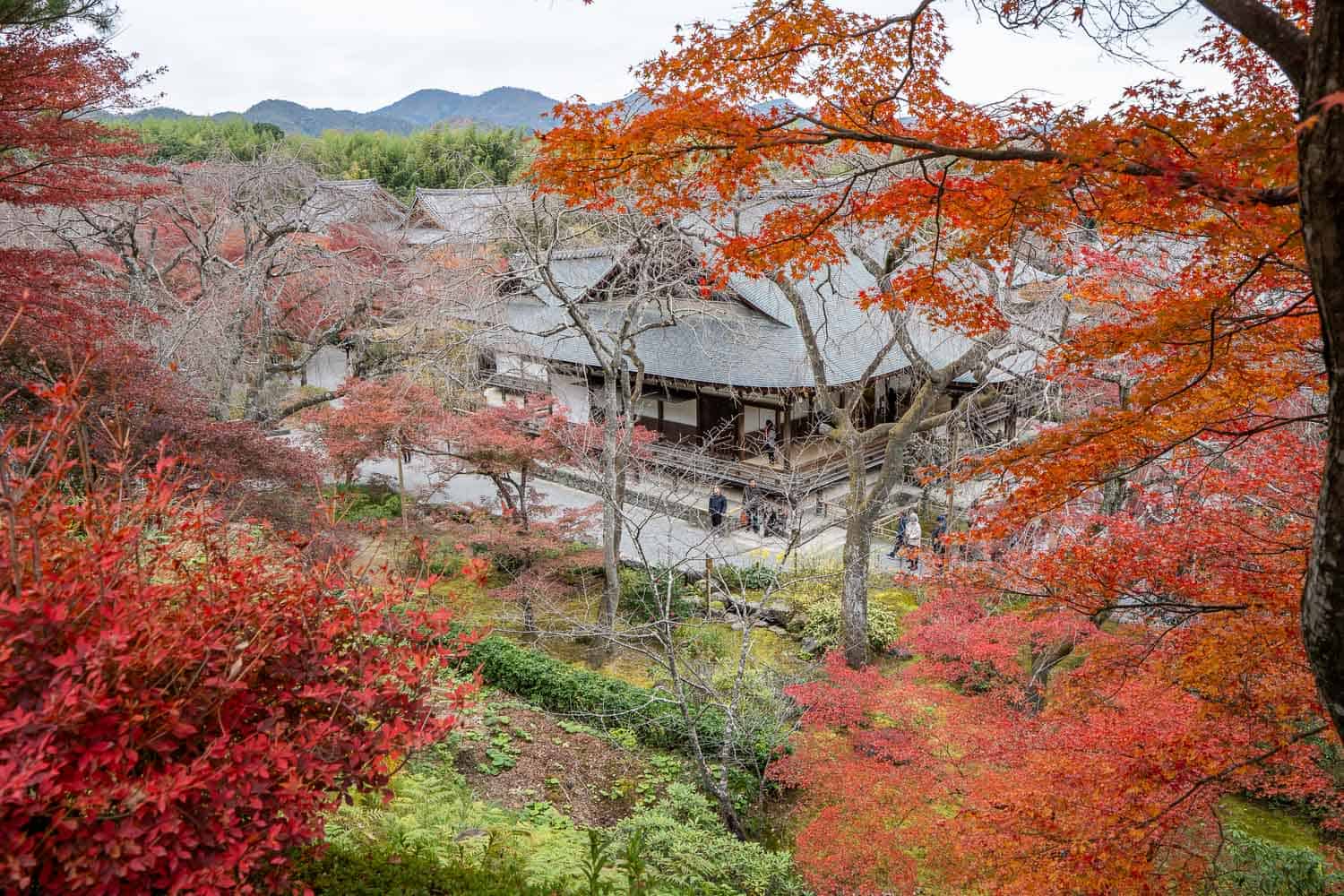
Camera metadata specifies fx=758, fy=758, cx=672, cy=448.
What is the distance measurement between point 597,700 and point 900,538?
704 centimetres

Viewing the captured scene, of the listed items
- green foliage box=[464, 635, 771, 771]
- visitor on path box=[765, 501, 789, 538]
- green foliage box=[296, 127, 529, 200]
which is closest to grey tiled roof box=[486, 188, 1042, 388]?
visitor on path box=[765, 501, 789, 538]

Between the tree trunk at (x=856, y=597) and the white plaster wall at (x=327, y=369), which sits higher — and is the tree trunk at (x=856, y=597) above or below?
below

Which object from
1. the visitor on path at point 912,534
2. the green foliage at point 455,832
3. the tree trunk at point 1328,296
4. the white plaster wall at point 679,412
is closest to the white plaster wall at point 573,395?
the white plaster wall at point 679,412

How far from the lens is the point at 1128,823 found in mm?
4340

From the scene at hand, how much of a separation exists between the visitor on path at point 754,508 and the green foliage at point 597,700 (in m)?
5.79

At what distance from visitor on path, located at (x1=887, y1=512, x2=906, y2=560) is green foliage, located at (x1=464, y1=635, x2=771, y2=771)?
18.6ft

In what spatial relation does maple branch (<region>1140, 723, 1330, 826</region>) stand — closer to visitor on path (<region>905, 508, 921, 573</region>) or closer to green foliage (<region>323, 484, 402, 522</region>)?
visitor on path (<region>905, 508, 921, 573</region>)

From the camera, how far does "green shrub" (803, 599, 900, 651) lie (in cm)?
1123

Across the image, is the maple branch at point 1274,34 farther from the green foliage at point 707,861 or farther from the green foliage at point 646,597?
the green foliage at point 646,597

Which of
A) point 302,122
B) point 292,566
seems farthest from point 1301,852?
point 302,122

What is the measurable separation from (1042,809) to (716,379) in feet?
37.1

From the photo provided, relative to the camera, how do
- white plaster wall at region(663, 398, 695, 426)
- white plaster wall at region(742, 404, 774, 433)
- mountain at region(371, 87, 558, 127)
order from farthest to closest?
mountain at region(371, 87, 558, 127), white plaster wall at region(663, 398, 695, 426), white plaster wall at region(742, 404, 774, 433)

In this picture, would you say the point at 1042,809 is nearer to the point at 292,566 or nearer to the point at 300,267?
the point at 292,566

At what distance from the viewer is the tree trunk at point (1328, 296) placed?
226cm
